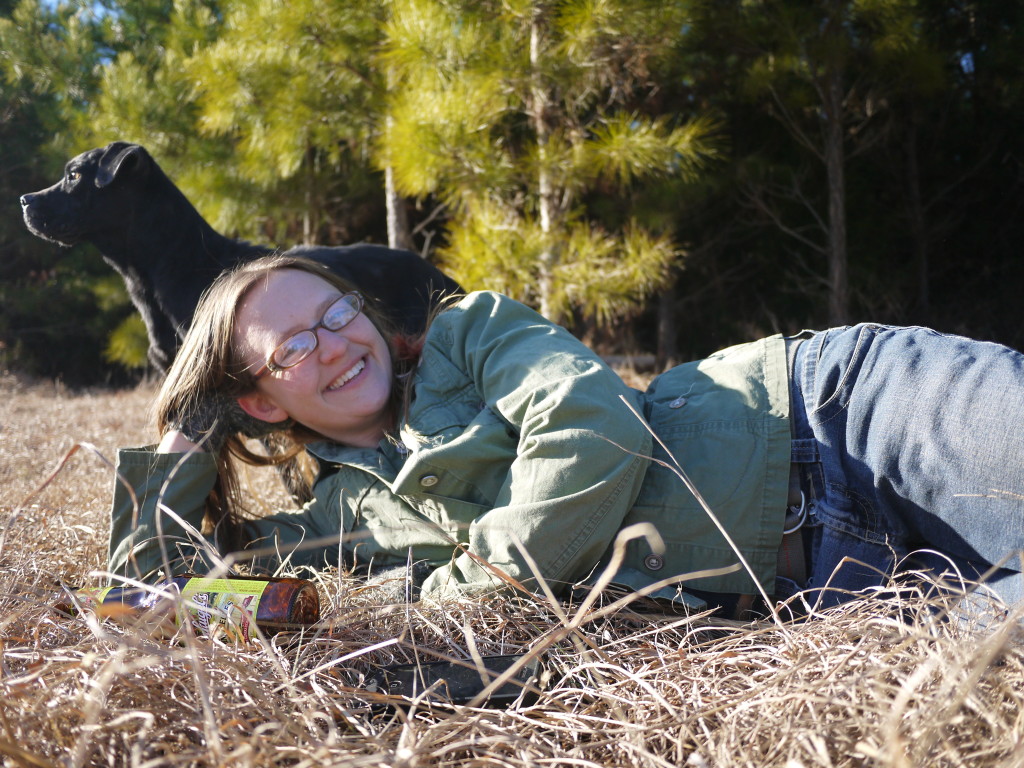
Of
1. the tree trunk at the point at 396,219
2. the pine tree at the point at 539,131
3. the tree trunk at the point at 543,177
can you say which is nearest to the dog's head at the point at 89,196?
the pine tree at the point at 539,131

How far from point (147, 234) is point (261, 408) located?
1.38m

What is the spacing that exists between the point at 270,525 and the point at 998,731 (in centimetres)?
136

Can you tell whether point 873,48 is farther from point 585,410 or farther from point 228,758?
point 228,758

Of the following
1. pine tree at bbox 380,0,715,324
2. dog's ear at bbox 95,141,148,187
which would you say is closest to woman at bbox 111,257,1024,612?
dog's ear at bbox 95,141,148,187

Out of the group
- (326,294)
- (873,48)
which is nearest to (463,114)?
(873,48)

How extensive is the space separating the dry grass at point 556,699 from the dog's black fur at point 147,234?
1.53 m

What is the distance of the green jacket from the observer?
120 centimetres

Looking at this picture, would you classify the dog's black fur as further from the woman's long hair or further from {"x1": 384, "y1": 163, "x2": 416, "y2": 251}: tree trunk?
{"x1": 384, "y1": 163, "x2": 416, "y2": 251}: tree trunk

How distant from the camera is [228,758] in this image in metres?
0.69

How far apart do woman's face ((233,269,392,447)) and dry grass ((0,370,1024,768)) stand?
422 millimetres

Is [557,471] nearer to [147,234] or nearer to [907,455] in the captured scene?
[907,455]

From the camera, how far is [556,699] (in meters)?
0.93

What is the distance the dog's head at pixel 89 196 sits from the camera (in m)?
2.62

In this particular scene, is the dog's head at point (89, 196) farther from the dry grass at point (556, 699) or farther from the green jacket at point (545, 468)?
the dry grass at point (556, 699)
